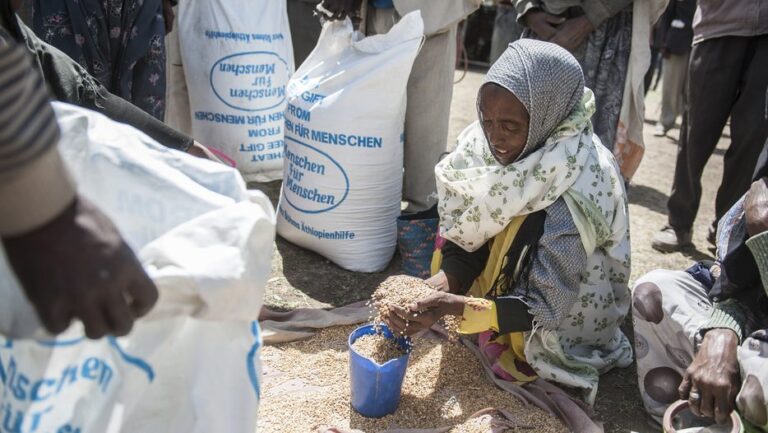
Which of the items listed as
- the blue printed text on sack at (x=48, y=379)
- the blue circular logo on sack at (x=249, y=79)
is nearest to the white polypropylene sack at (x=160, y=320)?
the blue printed text on sack at (x=48, y=379)

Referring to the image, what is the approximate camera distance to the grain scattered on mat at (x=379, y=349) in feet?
6.31

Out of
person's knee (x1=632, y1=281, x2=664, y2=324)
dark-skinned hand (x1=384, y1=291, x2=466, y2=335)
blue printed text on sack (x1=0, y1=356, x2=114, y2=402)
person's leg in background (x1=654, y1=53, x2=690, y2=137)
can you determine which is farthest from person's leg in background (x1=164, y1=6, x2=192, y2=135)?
person's leg in background (x1=654, y1=53, x2=690, y2=137)

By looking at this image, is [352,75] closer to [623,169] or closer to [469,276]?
[469,276]

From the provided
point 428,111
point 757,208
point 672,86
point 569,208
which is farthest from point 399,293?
point 672,86

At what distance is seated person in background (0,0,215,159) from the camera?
1702 millimetres

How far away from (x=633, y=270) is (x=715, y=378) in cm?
153

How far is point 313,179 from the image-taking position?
280 centimetres

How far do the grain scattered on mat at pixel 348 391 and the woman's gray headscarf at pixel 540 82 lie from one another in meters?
0.70

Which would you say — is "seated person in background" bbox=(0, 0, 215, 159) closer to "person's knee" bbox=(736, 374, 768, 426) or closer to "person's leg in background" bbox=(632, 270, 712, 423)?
"person's leg in background" bbox=(632, 270, 712, 423)

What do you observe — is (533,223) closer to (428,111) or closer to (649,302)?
(649,302)

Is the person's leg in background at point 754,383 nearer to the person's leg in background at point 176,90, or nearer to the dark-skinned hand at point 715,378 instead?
the dark-skinned hand at point 715,378

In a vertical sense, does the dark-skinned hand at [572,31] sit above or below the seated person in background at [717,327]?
above

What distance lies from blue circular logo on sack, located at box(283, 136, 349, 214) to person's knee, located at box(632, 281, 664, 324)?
1165 mm

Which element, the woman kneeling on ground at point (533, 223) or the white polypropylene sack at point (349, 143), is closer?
the woman kneeling on ground at point (533, 223)
